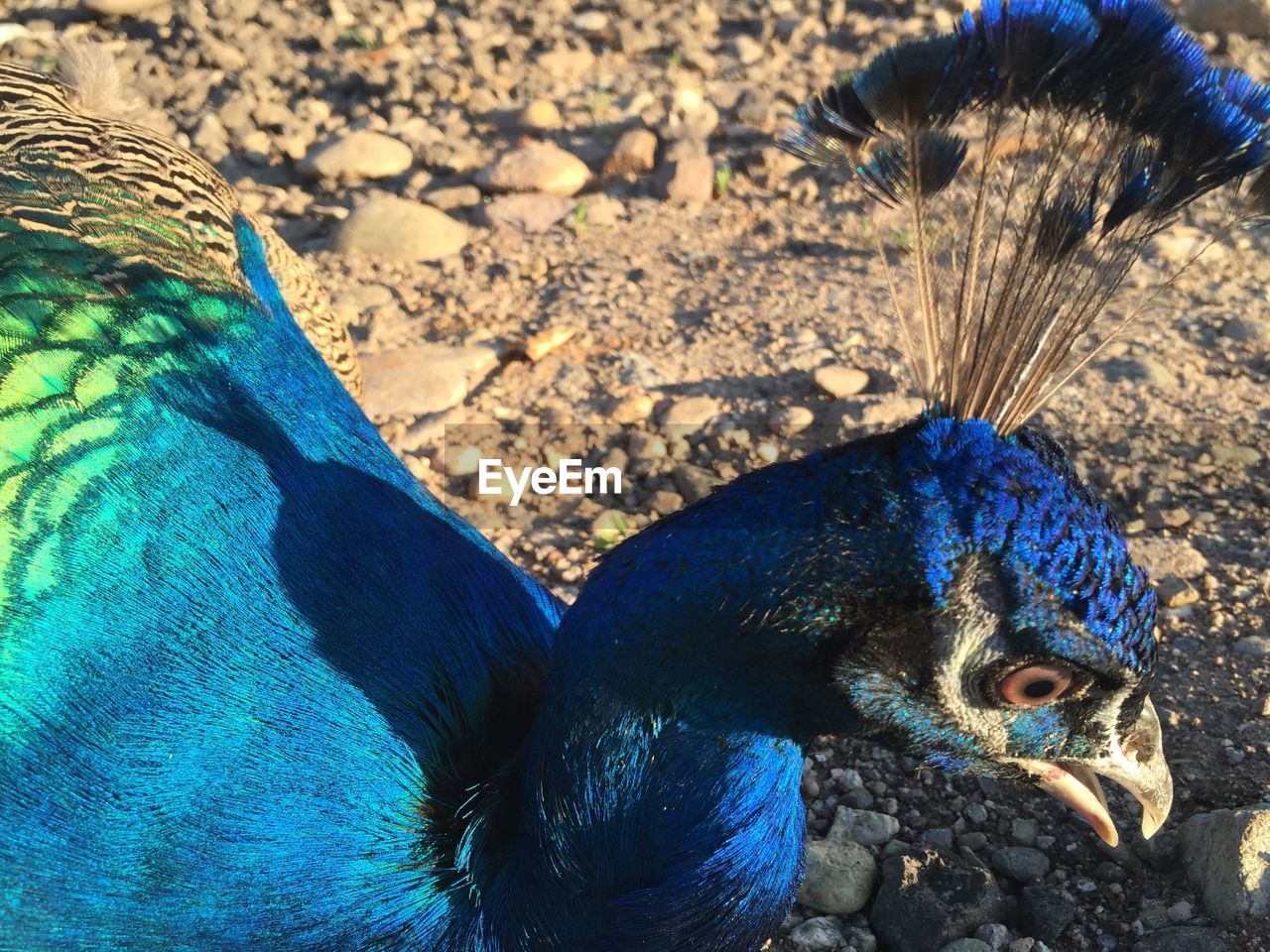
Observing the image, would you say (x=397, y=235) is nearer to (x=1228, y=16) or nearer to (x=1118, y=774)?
(x=1118, y=774)

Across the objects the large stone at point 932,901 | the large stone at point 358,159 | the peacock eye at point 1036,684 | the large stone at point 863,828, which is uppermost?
the large stone at point 358,159

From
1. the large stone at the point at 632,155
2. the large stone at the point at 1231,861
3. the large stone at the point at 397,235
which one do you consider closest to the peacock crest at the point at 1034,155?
the large stone at the point at 1231,861

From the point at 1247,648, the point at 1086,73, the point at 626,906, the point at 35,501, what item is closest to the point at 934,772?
the point at 1247,648

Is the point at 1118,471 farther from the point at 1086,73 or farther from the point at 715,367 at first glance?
the point at 1086,73

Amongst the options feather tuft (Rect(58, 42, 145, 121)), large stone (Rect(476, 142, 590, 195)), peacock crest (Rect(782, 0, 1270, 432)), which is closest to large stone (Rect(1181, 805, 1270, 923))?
peacock crest (Rect(782, 0, 1270, 432))

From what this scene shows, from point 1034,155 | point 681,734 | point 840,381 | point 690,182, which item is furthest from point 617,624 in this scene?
point 690,182

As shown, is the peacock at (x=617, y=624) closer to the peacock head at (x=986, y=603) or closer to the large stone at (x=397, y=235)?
the peacock head at (x=986, y=603)

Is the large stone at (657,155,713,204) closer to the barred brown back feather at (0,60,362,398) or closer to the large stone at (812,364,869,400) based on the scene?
the large stone at (812,364,869,400)
